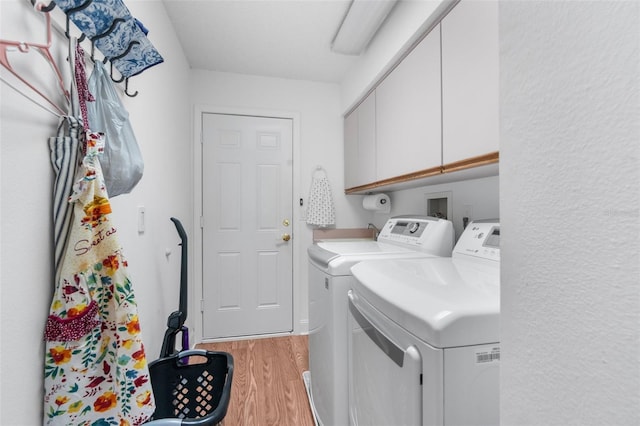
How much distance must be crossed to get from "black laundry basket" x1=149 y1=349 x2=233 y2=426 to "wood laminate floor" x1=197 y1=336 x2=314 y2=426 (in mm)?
378

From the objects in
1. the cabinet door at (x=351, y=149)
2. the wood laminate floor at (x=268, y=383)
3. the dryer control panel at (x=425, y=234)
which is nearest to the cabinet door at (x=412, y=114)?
the dryer control panel at (x=425, y=234)

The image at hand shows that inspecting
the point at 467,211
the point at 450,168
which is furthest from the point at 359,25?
the point at 467,211

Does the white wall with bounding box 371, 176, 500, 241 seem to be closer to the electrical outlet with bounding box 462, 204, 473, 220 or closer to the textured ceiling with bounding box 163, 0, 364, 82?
the electrical outlet with bounding box 462, 204, 473, 220

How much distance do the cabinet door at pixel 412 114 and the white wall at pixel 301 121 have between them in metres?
0.90

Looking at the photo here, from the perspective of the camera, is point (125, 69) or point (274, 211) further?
point (274, 211)

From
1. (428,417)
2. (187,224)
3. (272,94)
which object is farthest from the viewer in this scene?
(272,94)

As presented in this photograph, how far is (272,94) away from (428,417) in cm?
277

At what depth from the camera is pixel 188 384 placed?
1.43m

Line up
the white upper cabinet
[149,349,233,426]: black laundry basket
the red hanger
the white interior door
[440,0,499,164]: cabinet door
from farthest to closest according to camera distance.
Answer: the white interior door → the white upper cabinet → [149,349,233,426]: black laundry basket → [440,0,499,164]: cabinet door → the red hanger

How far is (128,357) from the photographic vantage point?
81 cm

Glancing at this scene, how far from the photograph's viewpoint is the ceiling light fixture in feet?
5.73

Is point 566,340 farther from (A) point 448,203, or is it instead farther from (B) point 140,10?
(B) point 140,10

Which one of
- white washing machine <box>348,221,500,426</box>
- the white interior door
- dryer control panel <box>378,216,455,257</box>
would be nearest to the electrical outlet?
dryer control panel <box>378,216,455,257</box>

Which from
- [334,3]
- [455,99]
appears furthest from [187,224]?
[455,99]
